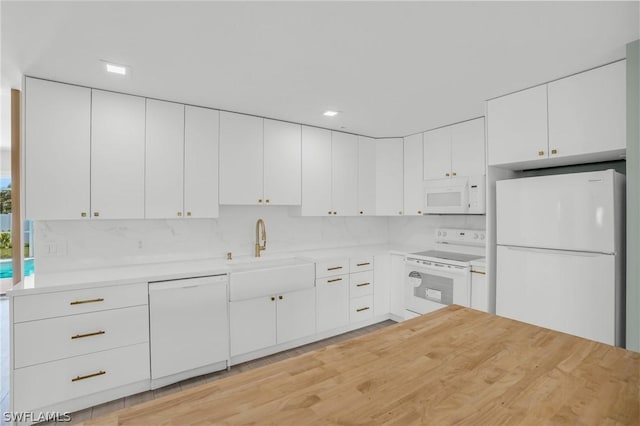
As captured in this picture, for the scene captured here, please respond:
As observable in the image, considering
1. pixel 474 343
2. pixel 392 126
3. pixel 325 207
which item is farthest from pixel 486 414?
pixel 392 126

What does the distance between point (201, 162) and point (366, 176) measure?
2.14m

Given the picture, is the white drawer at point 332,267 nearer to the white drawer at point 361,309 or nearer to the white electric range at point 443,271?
the white drawer at point 361,309

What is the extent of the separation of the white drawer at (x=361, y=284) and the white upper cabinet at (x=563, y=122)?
6.06 ft

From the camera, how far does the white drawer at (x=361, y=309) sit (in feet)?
11.8

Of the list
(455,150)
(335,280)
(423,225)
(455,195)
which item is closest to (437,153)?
(455,150)

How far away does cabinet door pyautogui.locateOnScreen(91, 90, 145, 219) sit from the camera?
8.12 feet

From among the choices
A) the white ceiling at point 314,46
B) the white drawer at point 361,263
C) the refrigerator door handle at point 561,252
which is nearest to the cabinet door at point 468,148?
the white ceiling at point 314,46

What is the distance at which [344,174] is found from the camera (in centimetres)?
392

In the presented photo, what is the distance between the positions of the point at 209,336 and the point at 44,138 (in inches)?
79.1

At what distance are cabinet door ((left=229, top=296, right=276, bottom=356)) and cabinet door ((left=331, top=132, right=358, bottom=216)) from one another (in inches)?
58.7

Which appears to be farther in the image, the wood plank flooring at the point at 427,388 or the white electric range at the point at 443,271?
the white electric range at the point at 443,271

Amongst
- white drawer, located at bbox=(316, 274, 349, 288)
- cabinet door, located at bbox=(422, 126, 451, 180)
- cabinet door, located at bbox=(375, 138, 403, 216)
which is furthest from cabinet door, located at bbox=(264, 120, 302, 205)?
cabinet door, located at bbox=(422, 126, 451, 180)

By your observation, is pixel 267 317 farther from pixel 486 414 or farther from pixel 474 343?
pixel 486 414

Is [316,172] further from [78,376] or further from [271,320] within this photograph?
[78,376]
